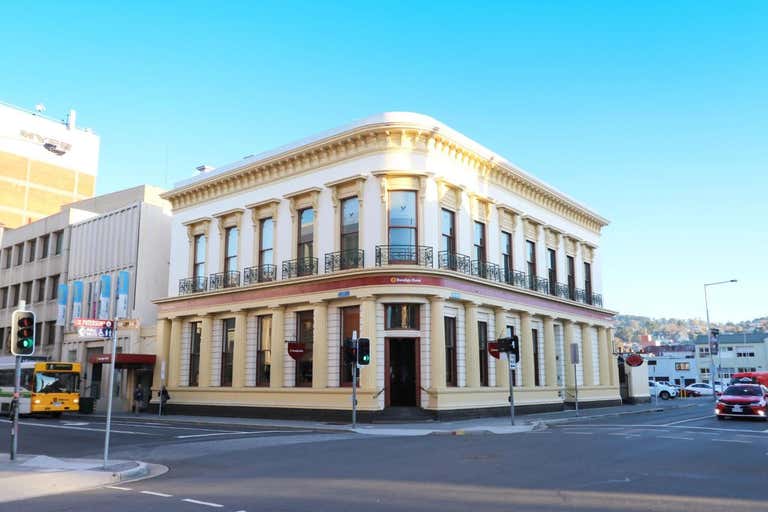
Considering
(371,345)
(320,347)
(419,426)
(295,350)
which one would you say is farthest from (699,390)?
(295,350)

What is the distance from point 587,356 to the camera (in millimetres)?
39656

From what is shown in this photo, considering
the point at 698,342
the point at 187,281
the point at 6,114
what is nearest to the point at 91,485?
the point at 187,281

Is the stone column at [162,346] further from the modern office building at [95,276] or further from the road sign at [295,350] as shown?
the road sign at [295,350]

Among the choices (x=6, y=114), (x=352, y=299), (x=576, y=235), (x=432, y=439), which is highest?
(x=6, y=114)

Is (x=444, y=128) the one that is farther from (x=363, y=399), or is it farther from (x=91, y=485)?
(x=91, y=485)

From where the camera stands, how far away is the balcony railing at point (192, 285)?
3472 centimetres

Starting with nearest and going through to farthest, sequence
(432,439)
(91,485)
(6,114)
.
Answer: (91,485) < (432,439) < (6,114)

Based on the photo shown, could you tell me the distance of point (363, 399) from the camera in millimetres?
26531

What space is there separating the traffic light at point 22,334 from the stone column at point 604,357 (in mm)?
34283

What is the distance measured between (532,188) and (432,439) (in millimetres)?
19415

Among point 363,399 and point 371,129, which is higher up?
point 371,129

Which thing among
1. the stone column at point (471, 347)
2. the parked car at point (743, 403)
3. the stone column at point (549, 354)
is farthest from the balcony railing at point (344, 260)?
the parked car at point (743, 403)

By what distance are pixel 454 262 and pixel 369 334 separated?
5.20 meters

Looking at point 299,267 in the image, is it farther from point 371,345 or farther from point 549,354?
point 549,354
